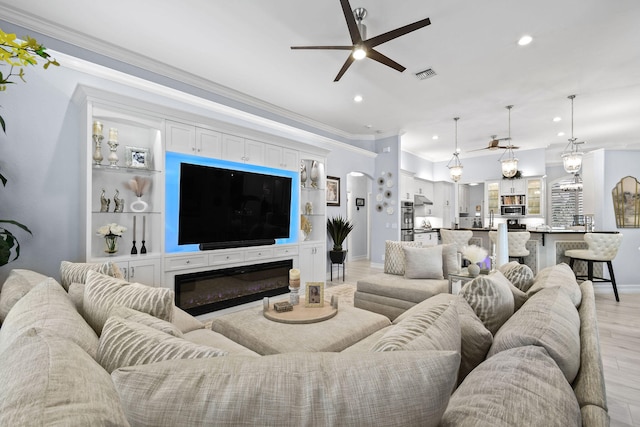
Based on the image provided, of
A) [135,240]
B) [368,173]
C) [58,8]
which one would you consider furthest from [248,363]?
[368,173]

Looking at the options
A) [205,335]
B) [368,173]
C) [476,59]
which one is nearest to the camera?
[205,335]

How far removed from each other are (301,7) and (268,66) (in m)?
1.15

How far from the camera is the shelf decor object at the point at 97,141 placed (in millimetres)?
2977

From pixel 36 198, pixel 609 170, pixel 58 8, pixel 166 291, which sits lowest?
pixel 166 291

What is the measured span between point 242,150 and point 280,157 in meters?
0.67

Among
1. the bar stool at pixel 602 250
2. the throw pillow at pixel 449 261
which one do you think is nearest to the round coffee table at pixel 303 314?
the throw pillow at pixel 449 261

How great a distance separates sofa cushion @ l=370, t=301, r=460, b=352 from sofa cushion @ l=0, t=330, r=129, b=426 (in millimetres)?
656

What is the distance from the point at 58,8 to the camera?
2721mm

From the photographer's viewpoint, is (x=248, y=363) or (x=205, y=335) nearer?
(x=248, y=363)

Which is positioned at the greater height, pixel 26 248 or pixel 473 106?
pixel 473 106

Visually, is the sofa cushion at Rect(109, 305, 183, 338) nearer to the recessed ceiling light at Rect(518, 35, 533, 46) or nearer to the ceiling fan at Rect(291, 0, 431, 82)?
the ceiling fan at Rect(291, 0, 431, 82)

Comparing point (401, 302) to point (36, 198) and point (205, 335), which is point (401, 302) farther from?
point (36, 198)

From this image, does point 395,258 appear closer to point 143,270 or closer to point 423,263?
point 423,263

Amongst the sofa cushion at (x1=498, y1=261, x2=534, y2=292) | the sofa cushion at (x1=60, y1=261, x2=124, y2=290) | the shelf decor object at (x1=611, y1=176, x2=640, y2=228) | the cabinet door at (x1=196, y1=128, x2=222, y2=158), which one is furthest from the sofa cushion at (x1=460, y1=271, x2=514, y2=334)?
the shelf decor object at (x1=611, y1=176, x2=640, y2=228)
